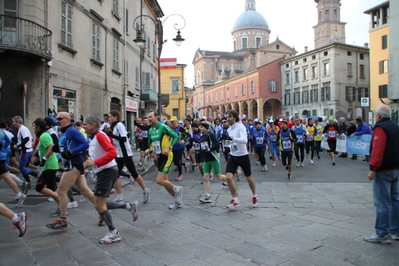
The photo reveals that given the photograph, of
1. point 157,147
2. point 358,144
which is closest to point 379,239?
point 157,147

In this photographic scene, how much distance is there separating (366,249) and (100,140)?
13.0 feet

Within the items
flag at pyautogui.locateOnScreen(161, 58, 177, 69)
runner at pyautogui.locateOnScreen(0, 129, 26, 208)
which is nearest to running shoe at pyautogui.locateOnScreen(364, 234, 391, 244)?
runner at pyautogui.locateOnScreen(0, 129, 26, 208)

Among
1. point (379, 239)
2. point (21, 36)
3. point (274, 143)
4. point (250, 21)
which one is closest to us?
point (379, 239)

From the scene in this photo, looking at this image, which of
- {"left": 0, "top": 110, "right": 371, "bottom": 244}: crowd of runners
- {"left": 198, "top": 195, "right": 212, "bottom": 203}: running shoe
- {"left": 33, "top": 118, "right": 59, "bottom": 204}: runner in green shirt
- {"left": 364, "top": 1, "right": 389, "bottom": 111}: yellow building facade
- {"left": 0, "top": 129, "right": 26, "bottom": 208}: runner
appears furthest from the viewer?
{"left": 364, "top": 1, "right": 389, "bottom": 111}: yellow building facade

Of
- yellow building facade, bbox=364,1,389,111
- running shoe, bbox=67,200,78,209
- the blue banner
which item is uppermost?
yellow building facade, bbox=364,1,389,111

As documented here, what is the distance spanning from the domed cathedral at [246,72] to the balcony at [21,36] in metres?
47.7

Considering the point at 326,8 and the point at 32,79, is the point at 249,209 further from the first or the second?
the point at 326,8

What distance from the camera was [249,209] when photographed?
698cm

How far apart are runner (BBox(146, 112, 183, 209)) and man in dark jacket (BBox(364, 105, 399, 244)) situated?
3.54 metres

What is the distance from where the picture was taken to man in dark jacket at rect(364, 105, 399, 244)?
4816 millimetres

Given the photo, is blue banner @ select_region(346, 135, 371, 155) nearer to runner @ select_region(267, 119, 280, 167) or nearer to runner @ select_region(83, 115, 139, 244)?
runner @ select_region(267, 119, 280, 167)

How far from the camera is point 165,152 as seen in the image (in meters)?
6.92

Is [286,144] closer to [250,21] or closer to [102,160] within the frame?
[102,160]

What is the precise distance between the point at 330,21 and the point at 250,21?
18507 millimetres
